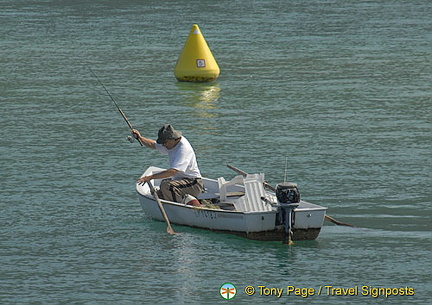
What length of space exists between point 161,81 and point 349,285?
17.4 m

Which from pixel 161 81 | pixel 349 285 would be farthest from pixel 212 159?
pixel 161 81

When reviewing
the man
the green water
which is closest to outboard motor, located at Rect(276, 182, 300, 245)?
the green water

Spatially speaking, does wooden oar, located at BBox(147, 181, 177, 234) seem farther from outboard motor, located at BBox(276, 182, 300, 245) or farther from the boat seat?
outboard motor, located at BBox(276, 182, 300, 245)

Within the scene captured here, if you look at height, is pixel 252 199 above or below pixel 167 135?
below

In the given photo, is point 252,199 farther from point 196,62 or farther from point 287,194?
point 196,62

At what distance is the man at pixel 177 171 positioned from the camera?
16016 millimetres

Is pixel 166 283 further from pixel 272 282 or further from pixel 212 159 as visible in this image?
pixel 212 159

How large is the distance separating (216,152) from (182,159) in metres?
5.16

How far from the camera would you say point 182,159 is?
1611cm

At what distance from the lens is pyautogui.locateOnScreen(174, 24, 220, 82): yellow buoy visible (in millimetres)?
29016

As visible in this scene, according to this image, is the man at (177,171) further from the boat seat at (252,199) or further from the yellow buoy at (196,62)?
the yellow buoy at (196,62)

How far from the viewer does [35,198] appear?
17906mm

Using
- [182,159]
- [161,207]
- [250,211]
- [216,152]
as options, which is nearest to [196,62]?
[216,152]

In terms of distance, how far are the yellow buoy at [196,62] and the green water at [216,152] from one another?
0.43 meters
